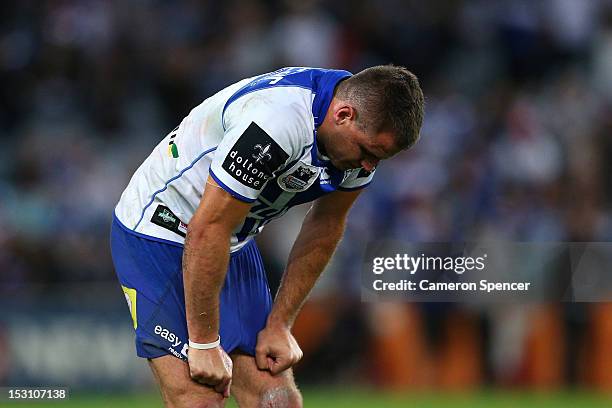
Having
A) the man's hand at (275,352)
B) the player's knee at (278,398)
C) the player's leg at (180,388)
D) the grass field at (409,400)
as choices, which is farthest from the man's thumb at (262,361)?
the grass field at (409,400)

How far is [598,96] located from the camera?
12.2 meters

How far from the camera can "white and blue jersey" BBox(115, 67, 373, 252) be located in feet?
14.9

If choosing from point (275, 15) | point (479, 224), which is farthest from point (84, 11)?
point (479, 224)

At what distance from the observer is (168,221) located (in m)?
5.08

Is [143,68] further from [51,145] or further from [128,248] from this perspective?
[128,248]

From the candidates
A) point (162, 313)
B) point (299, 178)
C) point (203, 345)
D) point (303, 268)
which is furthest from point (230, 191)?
point (303, 268)

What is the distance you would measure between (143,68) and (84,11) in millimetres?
1139

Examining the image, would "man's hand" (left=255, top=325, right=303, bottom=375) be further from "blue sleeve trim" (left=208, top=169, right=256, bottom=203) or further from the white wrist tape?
"blue sleeve trim" (left=208, top=169, right=256, bottom=203)

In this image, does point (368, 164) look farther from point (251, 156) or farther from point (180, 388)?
point (180, 388)

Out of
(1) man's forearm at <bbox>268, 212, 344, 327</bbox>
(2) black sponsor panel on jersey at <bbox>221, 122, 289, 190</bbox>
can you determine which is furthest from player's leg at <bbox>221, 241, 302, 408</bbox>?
(2) black sponsor panel on jersey at <bbox>221, 122, 289, 190</bbox>

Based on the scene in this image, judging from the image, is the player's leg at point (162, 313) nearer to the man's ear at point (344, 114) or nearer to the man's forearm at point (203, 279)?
the man's forearm at point (203, 279)

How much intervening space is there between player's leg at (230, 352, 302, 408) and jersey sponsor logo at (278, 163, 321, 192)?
0.89 m

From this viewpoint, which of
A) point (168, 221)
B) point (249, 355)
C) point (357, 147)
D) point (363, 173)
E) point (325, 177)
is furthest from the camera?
point (249, 355)

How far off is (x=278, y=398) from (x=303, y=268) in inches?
24.4
